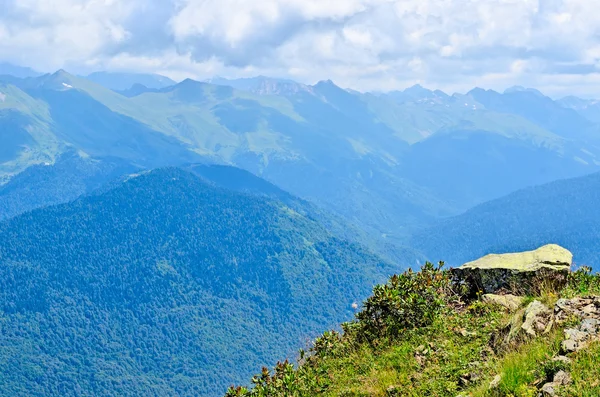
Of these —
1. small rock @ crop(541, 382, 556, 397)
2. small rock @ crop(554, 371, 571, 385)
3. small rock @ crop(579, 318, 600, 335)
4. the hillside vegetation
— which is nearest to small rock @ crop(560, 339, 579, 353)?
the hillside vegetation

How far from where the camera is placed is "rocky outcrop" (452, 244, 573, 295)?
1848cm

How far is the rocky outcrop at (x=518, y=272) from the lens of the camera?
Result: 18.5 metres

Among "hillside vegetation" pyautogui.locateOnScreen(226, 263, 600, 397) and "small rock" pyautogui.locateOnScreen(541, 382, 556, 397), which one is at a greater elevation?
"hillside vegetation" pyautogui.locateOnScreen(226, 263, 600, 397)

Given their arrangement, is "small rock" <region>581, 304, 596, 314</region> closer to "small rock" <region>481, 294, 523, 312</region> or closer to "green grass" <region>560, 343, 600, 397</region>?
"green grass" <region>560, 343, 600, 397</region>

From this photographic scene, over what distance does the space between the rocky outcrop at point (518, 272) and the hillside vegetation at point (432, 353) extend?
0.42m

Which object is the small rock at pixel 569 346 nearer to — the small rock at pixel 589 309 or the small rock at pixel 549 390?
the small rock at pixel 549 390

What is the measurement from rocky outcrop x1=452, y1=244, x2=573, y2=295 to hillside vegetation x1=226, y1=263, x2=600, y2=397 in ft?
1.36

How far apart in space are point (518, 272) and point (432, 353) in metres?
5.86

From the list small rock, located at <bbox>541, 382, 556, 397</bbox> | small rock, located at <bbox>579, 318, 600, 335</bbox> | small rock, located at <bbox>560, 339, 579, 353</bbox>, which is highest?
small rock, located at <bbox>579, 318, 600, 335</bbox>

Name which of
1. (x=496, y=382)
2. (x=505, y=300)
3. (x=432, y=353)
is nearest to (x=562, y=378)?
(x=496, y=382)

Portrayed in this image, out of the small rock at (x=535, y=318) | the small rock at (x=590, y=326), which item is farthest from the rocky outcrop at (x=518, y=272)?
the small rock at (x=590, y=326)

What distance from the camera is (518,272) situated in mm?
19219

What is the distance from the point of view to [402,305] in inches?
720

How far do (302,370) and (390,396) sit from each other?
4423mm
